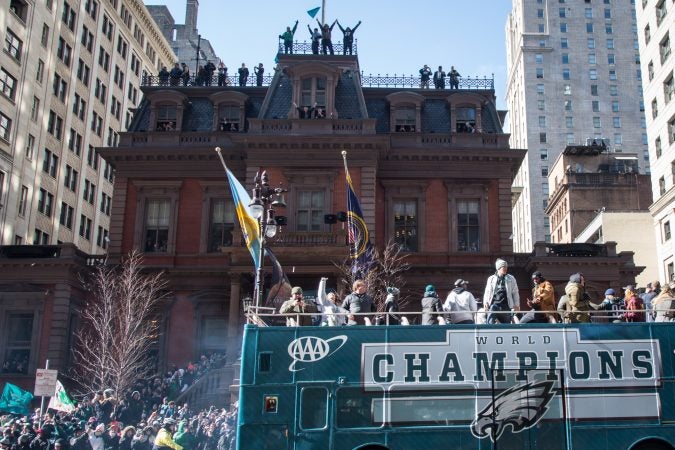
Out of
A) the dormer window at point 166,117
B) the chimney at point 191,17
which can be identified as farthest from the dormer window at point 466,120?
the chimney at point 191,17

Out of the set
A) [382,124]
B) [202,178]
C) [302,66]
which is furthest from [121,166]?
[382,124]

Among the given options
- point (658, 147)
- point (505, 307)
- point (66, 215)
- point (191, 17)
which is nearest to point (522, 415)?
point (505, 307)

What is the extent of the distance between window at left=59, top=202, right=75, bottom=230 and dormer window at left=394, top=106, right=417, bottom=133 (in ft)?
91.5

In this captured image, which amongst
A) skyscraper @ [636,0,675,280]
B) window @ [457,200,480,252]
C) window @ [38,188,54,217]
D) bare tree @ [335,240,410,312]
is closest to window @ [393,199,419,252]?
bare tree @ [335,240,410,312]

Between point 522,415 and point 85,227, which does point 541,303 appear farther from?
point 85,227

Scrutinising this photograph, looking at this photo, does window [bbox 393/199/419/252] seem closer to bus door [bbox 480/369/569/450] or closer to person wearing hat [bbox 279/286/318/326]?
person wearing hat [bbox 279/286/318/326]

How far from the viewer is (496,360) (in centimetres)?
1466

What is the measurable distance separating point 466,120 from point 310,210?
32.1ft

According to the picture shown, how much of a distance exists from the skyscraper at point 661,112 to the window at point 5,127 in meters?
41.0

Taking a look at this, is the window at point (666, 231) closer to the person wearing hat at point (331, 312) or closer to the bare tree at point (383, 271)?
the bare tree at point (383, 271)

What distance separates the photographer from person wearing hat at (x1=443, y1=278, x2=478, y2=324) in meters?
15.2

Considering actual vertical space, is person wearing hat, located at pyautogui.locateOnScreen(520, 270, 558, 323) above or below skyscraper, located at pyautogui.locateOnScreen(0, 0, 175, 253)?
below

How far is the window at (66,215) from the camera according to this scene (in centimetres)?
5416

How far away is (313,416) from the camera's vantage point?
14.5 metres
